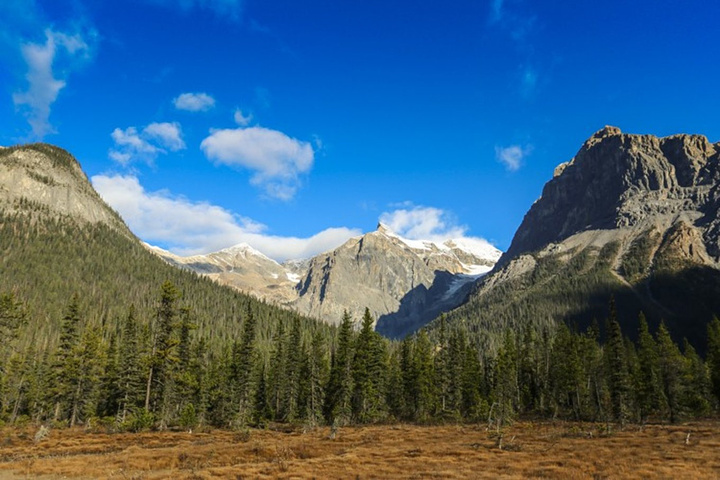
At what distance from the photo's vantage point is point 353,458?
88.2 feet

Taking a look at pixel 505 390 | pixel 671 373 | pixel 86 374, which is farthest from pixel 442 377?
pixel 86 374

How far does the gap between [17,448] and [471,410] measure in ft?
194

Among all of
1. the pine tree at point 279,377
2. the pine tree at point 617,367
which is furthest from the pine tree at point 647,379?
the pine tree at point 279,377

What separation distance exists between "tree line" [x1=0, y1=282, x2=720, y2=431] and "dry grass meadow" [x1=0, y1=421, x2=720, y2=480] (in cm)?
970

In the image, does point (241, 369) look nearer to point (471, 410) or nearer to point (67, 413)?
point (67, 413)

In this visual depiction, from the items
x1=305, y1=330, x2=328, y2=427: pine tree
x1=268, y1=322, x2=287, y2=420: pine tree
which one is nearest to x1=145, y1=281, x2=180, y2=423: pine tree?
x1=305, y1=330, x2=328, y2=427: pine tree

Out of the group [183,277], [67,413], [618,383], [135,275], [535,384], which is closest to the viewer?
[618,383]

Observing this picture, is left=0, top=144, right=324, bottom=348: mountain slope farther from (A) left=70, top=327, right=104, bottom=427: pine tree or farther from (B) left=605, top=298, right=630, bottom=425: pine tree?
(B) left=605, top=298, right=630, bottom=425: pine tree

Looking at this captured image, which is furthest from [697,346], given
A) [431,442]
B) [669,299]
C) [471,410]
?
[431,442]

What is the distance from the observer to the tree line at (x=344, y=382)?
173ft

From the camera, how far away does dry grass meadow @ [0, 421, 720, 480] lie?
21.3 metres

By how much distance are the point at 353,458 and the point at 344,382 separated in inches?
1142

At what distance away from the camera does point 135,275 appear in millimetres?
171250

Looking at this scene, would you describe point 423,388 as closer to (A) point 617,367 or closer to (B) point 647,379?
(A) point 617,367
